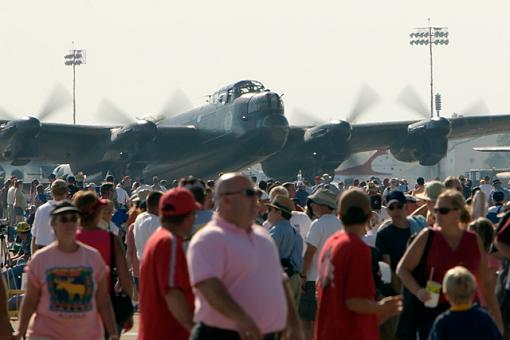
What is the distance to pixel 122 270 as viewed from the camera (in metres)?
10.2

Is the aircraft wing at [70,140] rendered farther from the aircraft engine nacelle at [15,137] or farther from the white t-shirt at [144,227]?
the white t-shirt at [144,227]

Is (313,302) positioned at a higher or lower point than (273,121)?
lower

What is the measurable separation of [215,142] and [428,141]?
767 cm

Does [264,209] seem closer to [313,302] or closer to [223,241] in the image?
[313,302]

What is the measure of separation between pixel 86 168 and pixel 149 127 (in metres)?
4.99

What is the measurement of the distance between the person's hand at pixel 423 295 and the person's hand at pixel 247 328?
93.0 inches

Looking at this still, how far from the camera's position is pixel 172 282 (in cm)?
793

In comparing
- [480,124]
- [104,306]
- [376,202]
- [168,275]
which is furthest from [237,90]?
[168,275]

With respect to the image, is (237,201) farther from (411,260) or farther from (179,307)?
(411,260)

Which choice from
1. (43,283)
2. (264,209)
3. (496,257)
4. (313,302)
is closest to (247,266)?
(43,283)

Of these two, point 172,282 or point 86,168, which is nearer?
point 172,282

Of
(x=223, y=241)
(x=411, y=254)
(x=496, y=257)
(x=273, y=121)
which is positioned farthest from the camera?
(x=273, y=121)

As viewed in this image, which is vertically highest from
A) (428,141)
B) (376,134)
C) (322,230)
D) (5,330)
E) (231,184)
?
(376,134)

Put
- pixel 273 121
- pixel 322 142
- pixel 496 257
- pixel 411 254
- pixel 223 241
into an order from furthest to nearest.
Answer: pixel 322 142 → pixel 273 121 → pixel 496 257 → pixel 411 254 → pixel 223 241
